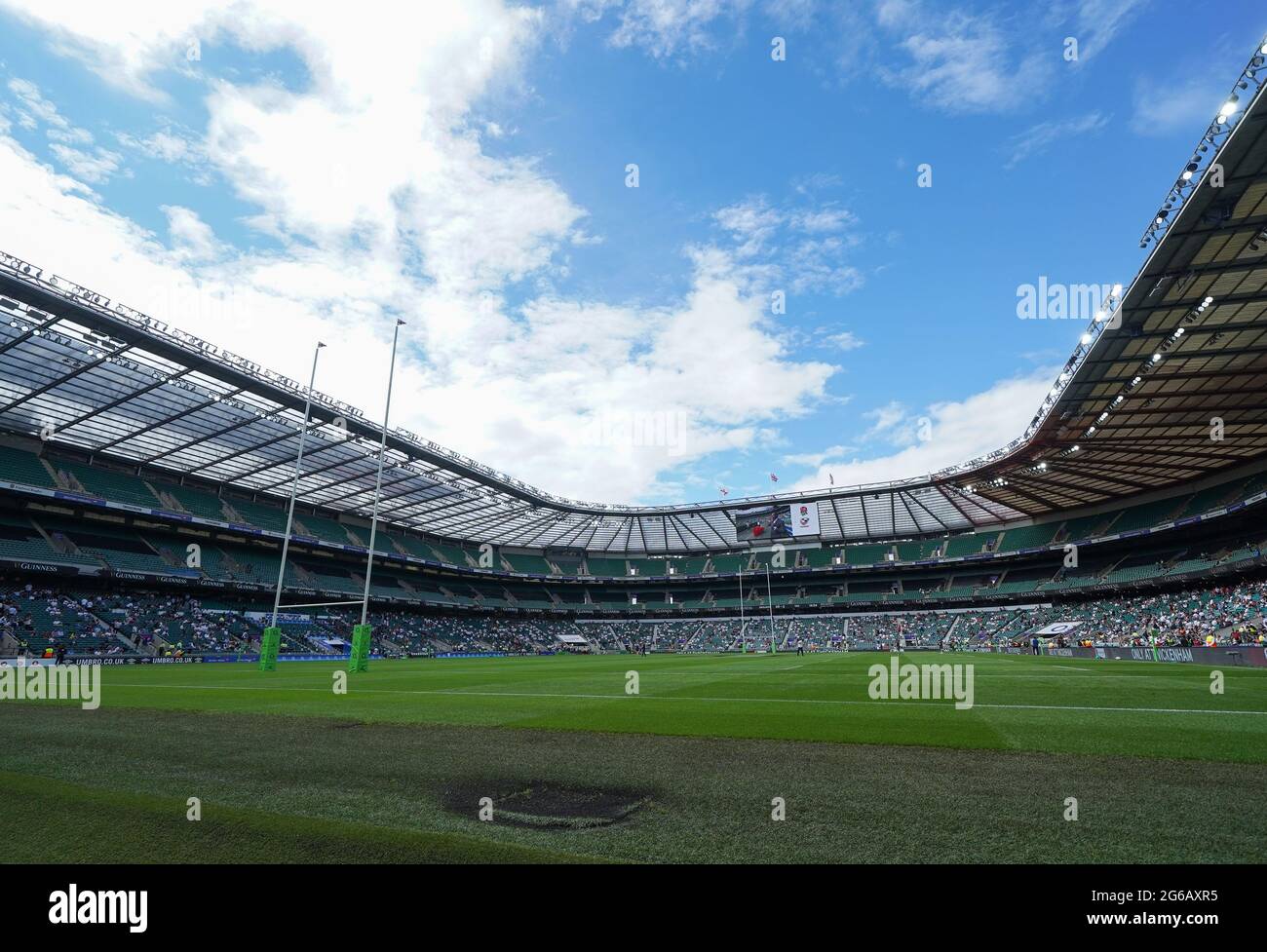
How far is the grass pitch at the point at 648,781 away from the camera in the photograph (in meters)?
4.11

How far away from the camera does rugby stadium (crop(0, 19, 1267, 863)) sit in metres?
4.86

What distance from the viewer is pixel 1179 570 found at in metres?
47.5

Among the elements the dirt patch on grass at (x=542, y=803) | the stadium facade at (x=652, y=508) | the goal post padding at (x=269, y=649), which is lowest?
the goal post padding at (x=269, y=649)

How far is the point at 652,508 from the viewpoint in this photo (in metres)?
77.9

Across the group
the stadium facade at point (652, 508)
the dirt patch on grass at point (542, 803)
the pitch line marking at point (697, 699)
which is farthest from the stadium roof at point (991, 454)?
the dirt patch on grass at point (542, 803)

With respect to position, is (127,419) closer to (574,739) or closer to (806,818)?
(574,739)

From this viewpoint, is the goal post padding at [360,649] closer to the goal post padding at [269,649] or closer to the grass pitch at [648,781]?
the goal post padding at [269,649]

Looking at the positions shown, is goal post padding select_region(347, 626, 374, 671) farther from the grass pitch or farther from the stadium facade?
the stadium facade

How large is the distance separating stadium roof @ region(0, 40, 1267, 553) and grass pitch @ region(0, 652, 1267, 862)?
630 inches

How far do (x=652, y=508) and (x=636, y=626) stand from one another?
1749 centimetres

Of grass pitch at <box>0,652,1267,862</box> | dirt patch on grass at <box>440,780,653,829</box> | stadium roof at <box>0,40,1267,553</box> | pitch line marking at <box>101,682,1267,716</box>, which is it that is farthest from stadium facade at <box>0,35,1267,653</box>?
dirt patch on grass at <box>440,780,653,829</box>

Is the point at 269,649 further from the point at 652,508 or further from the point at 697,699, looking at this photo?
the point at 652,508

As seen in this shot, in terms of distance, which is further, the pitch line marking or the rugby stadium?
the pitch line marking

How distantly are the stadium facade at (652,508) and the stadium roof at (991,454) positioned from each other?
0.45 feet
